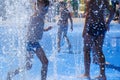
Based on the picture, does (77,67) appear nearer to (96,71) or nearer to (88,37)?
(96,71)

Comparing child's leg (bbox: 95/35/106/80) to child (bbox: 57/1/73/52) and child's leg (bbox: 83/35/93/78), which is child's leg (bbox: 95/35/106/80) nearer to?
child's leg (bbox: 83/35/93/78)

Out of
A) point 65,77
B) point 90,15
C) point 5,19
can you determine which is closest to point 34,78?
point 65,77

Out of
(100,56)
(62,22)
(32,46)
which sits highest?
(32,46)

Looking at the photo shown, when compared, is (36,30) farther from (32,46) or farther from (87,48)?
(87,48)

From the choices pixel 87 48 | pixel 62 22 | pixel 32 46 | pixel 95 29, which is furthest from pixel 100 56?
pixel 62 22

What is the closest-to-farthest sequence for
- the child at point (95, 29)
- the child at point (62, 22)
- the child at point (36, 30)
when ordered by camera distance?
1. the child at point (36, 30)
2. the child at point (95, 29)
3. the child at point (62, 22)

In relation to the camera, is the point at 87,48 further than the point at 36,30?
Yes

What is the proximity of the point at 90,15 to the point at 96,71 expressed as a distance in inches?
50.3

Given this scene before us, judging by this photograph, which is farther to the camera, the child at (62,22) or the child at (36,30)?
the child at (62,22)

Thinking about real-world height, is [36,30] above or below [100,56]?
above

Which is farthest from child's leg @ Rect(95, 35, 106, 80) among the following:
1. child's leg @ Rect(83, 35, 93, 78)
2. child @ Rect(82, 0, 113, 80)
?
child's leg @ Rect(83, 35, 93, 78)

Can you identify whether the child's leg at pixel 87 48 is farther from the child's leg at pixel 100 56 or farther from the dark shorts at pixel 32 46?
the dark shorts at pixel 32 46

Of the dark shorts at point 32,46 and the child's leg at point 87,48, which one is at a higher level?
the dark shorts at point 32,46

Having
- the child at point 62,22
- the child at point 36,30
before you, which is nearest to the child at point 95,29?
the child at point 36,30
